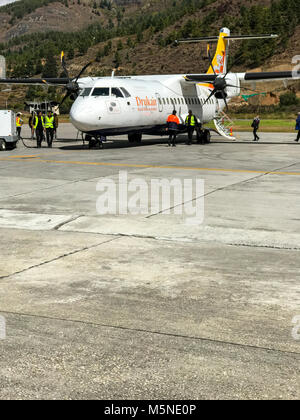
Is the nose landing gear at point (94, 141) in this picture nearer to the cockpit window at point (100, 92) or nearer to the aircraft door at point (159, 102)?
the cockpit window at point (100, 92)

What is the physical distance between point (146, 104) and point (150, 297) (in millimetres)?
21396

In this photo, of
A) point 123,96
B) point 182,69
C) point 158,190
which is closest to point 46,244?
point 158,190

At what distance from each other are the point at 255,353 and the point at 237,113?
81416 millimetres

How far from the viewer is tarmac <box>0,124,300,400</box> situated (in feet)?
14.1

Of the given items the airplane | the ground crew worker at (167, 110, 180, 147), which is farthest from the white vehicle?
the ground crew worker at (167, 110, 180, 147)

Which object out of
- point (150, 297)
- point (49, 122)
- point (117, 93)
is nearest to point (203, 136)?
point (117, 93)

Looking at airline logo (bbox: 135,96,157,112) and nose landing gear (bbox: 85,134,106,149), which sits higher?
airline logo (bbox: 135,96,157,112)

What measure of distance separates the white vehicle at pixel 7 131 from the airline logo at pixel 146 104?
568 centimetres

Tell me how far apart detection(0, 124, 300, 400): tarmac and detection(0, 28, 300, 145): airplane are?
36.3ft

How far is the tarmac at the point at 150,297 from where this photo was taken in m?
4.30

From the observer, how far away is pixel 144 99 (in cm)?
2667

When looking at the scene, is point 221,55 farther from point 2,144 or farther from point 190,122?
point 2,144

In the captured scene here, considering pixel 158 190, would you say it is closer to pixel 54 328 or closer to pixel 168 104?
pixel 54 328

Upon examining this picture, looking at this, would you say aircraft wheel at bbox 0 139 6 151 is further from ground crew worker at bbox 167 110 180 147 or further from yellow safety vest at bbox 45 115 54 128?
ground crew worker at bbox 167 110 180 147
